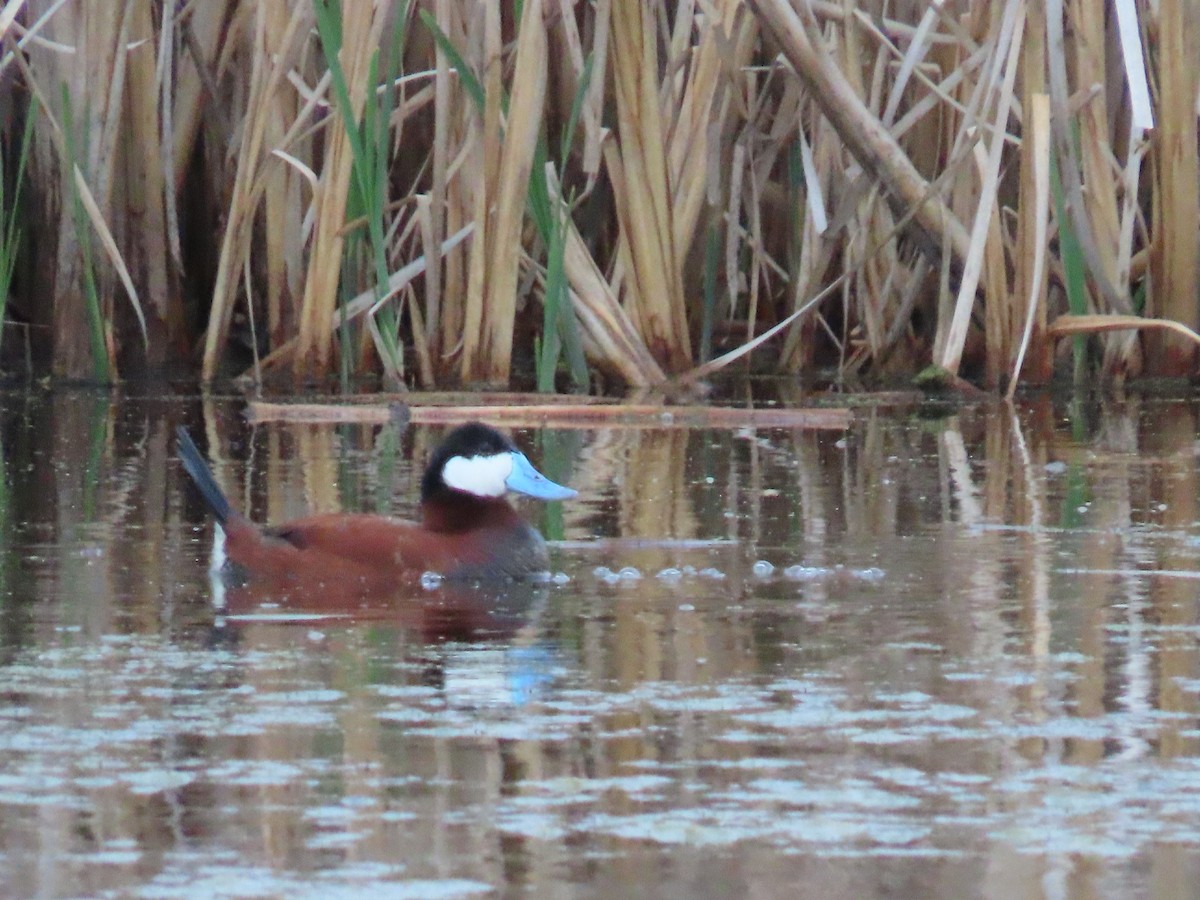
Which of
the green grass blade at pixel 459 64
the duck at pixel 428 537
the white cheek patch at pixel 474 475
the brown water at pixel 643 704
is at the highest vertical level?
the green grass blade at pixel 459 64

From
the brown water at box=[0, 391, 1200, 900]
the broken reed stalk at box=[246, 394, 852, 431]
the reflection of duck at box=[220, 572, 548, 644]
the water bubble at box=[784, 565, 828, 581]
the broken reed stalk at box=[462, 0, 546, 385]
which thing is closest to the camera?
the brown water at box=[0, 391, 1200, 900]

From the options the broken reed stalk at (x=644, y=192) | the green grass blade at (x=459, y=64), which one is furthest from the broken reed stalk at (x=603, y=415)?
the green grass blade at (x=459, y=64)

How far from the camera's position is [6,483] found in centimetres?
680

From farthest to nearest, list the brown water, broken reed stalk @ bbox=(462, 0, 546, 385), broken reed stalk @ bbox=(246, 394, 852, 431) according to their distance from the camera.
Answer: broken reed stalk @ bbox=(462, 0, 546, 385), broken reed stalk @ bbox=(246, 394, 852, 431), the brown water

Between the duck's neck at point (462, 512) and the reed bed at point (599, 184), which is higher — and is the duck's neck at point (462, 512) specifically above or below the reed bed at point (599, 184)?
below

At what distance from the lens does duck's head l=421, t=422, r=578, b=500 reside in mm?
5473

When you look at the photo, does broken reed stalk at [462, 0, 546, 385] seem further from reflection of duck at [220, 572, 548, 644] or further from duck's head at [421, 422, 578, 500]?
reflection of duck at [220, 572, 548, 644]

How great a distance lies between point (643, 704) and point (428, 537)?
1.67 m

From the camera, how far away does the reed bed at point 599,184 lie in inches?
333

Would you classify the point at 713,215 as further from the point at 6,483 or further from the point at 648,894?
the point at 648,894

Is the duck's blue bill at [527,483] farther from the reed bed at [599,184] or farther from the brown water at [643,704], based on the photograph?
the reed bed at [599,184]

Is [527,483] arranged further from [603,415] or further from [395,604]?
[603,415]

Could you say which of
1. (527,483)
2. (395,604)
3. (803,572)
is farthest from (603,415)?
(395,604)

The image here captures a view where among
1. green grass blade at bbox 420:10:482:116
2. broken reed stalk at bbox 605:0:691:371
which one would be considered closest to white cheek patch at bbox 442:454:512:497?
green grass blade at bbox 420:10:482:116
